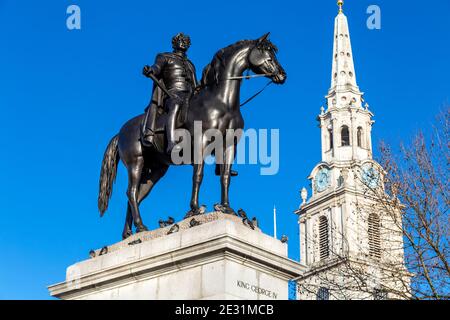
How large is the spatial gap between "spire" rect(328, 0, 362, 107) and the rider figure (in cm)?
9239

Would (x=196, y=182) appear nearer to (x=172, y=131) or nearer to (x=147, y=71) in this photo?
(x=172, y=131)

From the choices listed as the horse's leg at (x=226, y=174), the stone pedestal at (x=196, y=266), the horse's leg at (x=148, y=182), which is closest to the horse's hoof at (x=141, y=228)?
the stone pedestal at (x=196, y=266)

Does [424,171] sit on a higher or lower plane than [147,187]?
higher

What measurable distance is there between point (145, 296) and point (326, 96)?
99109 millimetres

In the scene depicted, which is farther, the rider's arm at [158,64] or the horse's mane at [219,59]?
the rider's arm at [158,64]

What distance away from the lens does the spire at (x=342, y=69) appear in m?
109

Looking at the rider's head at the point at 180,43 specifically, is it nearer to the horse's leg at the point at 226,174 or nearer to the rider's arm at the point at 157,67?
the rider's arm at the point at 157,67

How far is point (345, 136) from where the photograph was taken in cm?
10962

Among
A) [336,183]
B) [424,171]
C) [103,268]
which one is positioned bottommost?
[103,268]

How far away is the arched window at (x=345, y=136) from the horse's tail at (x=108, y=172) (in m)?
92.3

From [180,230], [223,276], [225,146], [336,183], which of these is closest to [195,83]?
[225,146]

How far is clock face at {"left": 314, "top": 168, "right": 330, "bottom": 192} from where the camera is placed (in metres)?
110
